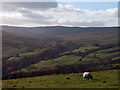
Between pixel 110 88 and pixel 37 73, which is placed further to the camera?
pixel 37 73

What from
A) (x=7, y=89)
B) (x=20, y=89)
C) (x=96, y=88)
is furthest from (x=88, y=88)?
(x=7, y=89)

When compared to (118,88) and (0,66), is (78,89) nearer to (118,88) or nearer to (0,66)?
(118,88)

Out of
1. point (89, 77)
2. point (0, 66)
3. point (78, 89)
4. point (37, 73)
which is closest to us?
point (78, 89)

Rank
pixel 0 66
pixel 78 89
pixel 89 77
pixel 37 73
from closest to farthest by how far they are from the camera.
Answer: pixel 78 89 < pixel 89 77 < pixel 37 73 < pixel 0 66

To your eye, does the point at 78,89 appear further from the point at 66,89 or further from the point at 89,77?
the point at 89,77

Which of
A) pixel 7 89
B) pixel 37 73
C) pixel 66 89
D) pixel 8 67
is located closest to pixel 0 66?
pixel 8 67

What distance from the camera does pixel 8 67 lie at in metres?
64.4

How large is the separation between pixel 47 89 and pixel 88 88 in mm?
5186

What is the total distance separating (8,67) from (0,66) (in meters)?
3.13

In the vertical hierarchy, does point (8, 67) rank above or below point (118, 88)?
below

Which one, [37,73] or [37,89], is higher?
[37,89]

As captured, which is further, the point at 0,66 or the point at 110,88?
the point at 0,66

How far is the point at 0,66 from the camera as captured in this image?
62562 millimetres

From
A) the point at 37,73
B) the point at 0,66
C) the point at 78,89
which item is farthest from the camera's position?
the point at 0,66
